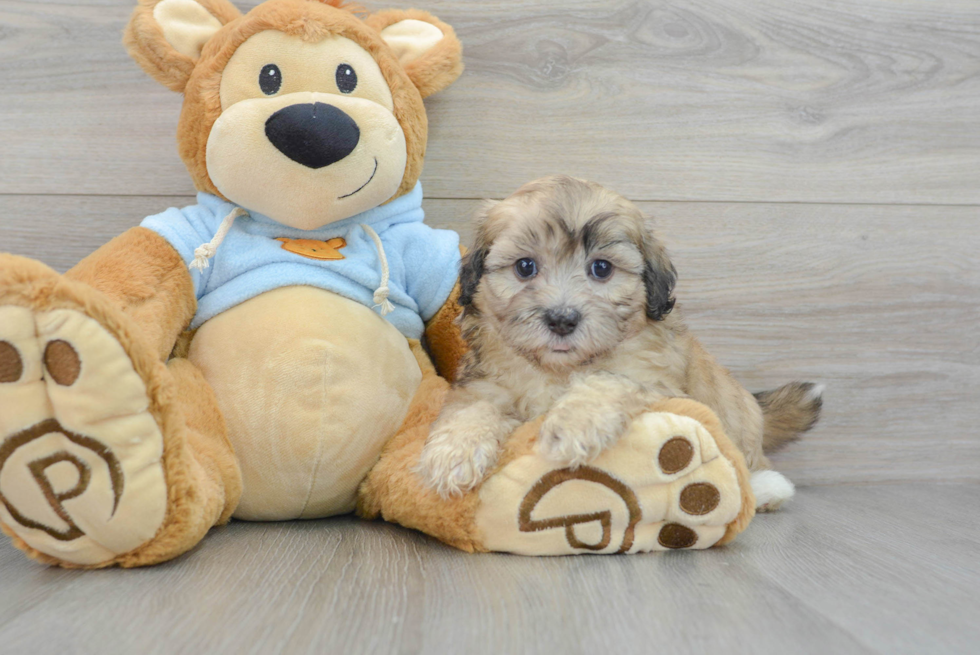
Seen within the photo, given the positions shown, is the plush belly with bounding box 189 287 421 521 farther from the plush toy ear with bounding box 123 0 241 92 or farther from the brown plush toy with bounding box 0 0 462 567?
the plush toy ear with bounding box 123 0 241 92

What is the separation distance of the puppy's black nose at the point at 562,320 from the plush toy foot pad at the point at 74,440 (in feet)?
2.53

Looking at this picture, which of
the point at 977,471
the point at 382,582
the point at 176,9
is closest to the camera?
the point at 382,582

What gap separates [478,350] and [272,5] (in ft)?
3.09

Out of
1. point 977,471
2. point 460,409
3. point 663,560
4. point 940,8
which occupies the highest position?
point 940,8

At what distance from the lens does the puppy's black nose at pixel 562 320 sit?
4.83 feet

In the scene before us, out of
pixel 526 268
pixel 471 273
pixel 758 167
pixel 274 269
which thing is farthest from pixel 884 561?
pixel 274 269

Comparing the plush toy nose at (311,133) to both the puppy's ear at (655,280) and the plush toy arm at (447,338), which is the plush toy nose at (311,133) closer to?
the plush toy arm at (447,338)

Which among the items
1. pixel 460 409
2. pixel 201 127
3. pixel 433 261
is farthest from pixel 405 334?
pixel 201 127

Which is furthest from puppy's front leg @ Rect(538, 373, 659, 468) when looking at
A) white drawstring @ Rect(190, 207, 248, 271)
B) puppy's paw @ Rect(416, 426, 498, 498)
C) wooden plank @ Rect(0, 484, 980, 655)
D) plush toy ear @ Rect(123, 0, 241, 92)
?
plush toy ear @ Rect(123, 0, 241, 92)

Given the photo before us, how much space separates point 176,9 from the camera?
173cm

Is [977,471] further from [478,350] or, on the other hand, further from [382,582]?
[382,582]

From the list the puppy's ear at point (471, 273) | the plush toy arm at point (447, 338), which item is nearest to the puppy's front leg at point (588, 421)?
the puppy's ear at point (471, 273)

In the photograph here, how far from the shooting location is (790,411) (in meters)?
2.19

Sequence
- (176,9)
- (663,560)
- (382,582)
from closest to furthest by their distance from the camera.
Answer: (382,582) → (663,560) → (176,9)
